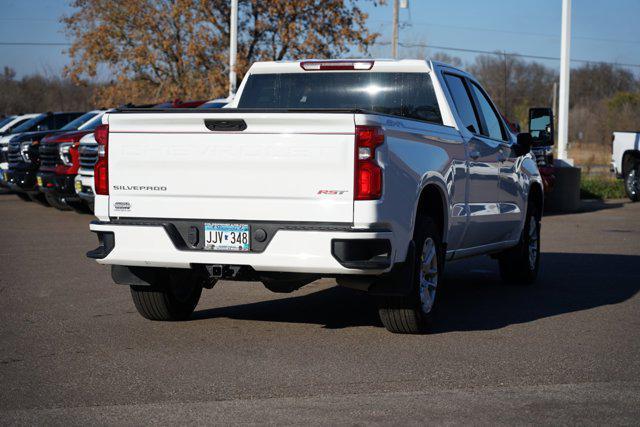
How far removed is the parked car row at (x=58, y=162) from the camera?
58.8 feet

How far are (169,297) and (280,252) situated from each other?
1.56 metres

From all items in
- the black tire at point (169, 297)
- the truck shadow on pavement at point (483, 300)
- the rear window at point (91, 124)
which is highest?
the rear window at point (91, 124)

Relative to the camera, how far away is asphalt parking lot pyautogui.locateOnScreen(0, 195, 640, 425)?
5.84 meters

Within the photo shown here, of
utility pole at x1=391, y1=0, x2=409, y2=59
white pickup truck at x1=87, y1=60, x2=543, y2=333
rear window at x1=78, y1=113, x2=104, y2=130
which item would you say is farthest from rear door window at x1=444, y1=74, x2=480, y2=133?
utility pole at x1=391, y1=0, x2=409, y2=59

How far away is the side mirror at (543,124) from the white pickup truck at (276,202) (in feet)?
8.66

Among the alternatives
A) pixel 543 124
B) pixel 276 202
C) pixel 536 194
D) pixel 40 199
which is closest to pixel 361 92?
pixel 276 202

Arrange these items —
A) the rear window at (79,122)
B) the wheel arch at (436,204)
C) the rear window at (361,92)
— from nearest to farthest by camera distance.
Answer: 1. the wheel arch at (436,204)
2. the rear window at (361,92)
3. the rear window at (79,122)

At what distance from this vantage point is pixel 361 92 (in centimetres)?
942

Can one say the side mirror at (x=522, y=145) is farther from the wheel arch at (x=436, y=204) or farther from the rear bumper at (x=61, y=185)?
the rear bumper at (x=61, y=185)

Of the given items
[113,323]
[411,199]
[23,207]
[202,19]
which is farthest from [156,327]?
[202,19]

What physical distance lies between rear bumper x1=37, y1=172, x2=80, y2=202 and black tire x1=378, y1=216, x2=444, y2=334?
11.6 meters

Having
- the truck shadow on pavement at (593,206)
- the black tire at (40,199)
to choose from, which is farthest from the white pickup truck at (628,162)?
the black tire at (40,199)

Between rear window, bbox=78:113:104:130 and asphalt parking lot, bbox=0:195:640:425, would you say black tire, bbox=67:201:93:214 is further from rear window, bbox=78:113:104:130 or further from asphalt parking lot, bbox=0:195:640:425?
asphalt parking lot, bbox=0:195:640:425

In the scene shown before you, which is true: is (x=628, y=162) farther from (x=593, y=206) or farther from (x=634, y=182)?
(x=593, y=206)
